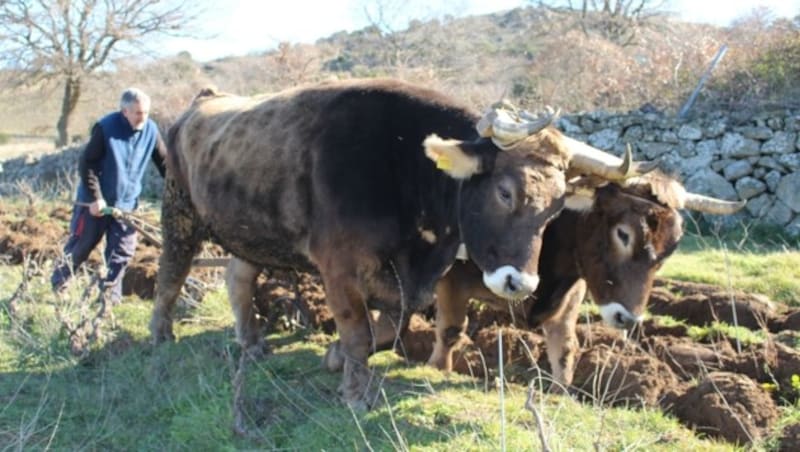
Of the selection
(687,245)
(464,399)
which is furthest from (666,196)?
(687,245)

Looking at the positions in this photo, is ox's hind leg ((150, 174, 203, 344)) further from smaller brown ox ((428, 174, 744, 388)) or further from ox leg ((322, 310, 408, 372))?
smaller brown ox ((428, 174, 744, 388))

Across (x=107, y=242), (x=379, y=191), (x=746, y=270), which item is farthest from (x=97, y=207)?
(x=746, y=270)

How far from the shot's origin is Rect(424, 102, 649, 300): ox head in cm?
521

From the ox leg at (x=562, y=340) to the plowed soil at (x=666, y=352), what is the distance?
171mm

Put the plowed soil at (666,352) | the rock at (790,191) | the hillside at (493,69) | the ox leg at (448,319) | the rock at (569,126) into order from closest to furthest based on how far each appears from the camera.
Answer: the plowed soil at (666,352) < the ox leg at (448,319) < the rock at (790,191) < the rock at (569,126) < the hillside at (493,69)

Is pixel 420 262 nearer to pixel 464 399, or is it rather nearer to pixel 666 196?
pixel 464 399

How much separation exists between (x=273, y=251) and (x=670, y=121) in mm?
10704

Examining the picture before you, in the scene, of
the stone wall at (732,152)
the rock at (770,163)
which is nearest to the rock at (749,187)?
the stone wall at (732,152)

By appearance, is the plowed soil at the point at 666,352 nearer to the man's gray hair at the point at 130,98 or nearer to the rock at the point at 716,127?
the man's gray hair at the point at 130,98

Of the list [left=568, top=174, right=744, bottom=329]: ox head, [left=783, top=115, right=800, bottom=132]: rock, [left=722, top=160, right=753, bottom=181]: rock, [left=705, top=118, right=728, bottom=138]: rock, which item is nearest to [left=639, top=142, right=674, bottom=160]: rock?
[left=705, top=118, right=728, bottom=138]: rock

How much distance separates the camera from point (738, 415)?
211 inches

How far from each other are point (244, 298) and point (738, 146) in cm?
1011

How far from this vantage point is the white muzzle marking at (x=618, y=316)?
5.95m

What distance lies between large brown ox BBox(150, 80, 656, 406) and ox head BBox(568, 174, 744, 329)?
0.31m
